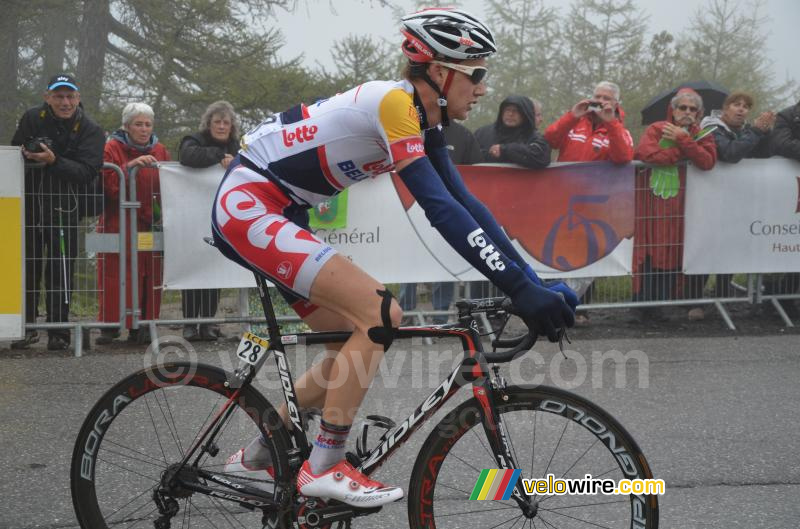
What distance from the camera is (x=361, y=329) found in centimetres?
332

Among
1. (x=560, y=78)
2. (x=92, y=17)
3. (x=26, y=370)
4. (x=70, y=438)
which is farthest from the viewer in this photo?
(x=560, y=78)

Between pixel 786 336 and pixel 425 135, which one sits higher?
pixel 425 135

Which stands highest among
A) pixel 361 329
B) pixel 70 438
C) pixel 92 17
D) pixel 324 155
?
pixel 92 17

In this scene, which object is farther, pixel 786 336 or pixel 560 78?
pixel 560 78

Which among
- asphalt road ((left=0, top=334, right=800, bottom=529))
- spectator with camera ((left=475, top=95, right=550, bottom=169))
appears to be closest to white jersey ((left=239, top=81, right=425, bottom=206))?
asphalt road ((left=0, top=334, right=800, bottom=529))

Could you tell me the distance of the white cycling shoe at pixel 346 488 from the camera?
10.8ft

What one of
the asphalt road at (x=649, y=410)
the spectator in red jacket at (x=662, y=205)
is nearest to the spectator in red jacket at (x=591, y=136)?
the spectator in red jacket at (x=662, y=205)

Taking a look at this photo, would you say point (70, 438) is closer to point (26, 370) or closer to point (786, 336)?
point (26, 370)

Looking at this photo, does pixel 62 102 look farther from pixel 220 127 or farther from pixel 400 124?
pixel 400 124

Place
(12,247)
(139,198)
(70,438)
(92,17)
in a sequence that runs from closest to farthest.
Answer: (70,438), (12,247), (139,198), (92,17)

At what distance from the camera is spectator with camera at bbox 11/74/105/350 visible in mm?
7680

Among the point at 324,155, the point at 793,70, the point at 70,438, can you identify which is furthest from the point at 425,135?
the point at 793,70

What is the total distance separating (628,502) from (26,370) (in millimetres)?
5249

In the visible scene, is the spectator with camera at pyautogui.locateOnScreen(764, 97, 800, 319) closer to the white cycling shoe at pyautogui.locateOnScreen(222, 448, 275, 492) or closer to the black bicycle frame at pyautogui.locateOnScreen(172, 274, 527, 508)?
the black bicycle frame at pyautogui.locateOnScreen(172, 274, 527, 508)
